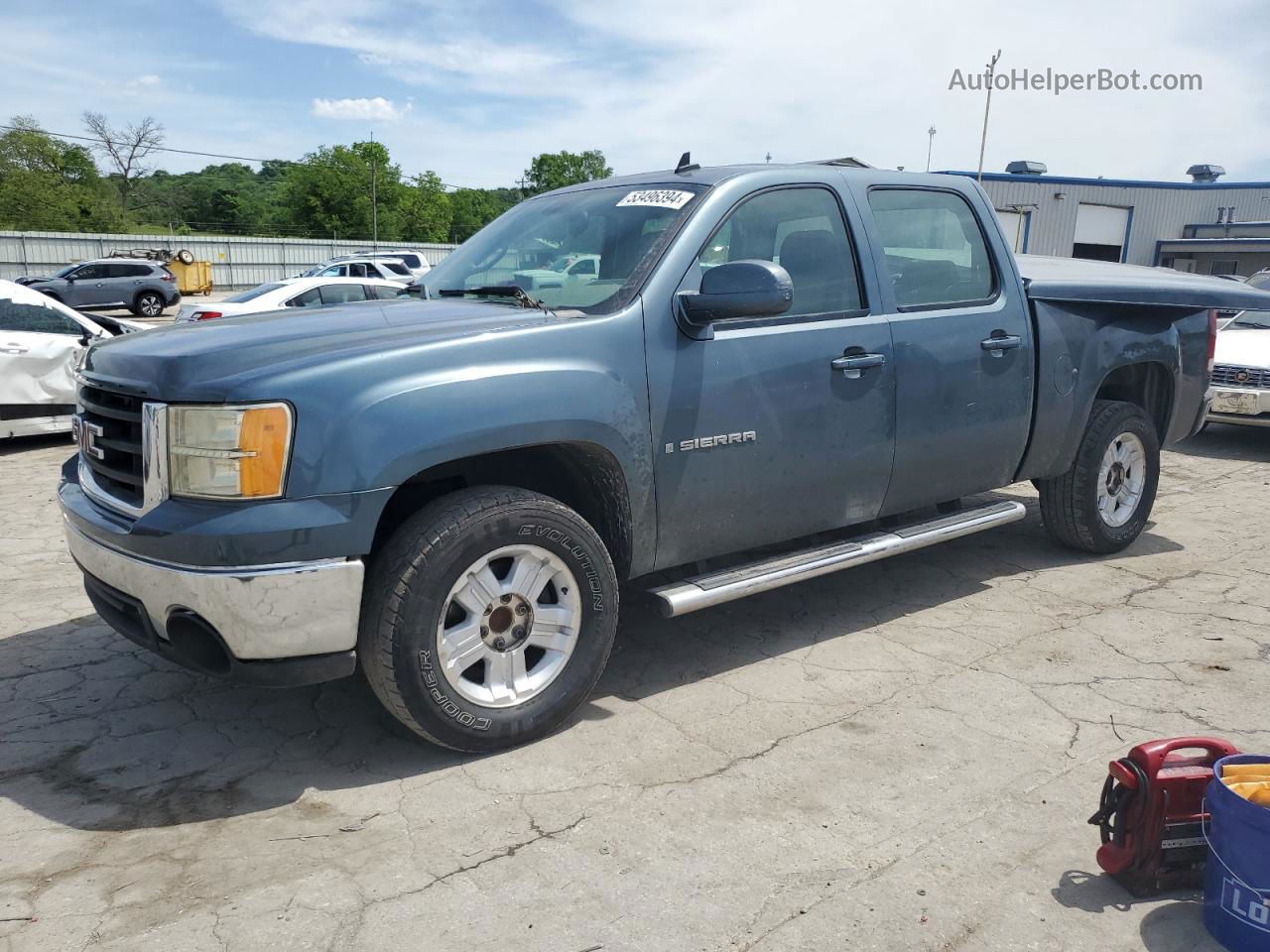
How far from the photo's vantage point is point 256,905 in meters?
2.61

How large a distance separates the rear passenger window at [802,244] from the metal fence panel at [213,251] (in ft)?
123

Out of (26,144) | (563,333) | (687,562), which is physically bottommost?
(687,562)

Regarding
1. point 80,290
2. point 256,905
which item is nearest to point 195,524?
point 256,905

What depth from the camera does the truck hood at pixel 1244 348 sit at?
9.55 metres

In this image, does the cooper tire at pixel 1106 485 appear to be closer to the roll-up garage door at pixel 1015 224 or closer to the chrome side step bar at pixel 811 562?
the chrome side step bar at pixel 811 562

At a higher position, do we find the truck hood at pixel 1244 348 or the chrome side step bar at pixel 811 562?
the truck hood at pixel 1244 348

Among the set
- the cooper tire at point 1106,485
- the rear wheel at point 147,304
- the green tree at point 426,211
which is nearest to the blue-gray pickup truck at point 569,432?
the cooper tire at point 1106,485

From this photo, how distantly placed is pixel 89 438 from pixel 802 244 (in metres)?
2.76

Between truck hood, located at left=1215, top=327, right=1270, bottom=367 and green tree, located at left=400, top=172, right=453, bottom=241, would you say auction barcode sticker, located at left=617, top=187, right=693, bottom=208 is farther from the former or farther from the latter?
green tree, located at left=400, top=172, right=453, bottom=241

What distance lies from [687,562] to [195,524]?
1.77 metres

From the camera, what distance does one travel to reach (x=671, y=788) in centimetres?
322

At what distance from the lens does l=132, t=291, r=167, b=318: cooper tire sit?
31219mm

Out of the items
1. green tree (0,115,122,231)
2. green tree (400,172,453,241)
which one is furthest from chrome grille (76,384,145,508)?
green tree (400,172,453,241)

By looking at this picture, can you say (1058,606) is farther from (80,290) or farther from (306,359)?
(80,290)
